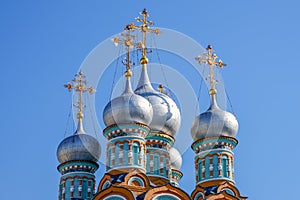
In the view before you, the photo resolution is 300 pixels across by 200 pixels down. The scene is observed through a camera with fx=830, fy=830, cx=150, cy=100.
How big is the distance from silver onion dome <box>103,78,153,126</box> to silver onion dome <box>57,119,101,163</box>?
2.23 meters

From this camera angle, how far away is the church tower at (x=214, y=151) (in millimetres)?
24547

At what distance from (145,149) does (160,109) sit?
1.94m

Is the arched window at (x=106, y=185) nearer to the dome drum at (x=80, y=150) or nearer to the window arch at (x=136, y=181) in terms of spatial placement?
the window arch at (x=136, y=181)

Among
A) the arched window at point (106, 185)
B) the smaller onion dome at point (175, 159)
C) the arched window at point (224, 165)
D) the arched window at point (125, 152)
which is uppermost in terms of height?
the smaller onion dome at point (175, 159)

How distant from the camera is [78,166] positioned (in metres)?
26.2

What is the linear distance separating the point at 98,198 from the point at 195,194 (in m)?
3.55

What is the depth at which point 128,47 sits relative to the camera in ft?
84.8

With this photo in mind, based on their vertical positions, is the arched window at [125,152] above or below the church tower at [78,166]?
below

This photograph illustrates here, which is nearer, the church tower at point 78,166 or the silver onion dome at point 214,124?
the silver onion dome at point 214,124

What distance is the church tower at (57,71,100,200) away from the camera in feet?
85.3

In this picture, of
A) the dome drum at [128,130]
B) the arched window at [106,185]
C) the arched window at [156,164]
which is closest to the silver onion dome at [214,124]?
the arched window at [156,164]

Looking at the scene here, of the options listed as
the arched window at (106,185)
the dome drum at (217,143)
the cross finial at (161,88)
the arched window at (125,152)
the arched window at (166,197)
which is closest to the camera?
the arched window at (166,197)

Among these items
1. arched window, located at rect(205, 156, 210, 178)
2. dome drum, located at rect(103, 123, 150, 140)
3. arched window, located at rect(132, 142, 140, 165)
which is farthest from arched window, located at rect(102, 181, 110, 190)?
arched window, located at rect(205, 156, 210, 178)

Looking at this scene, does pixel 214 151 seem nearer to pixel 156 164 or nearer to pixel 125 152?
pixel 156 164
